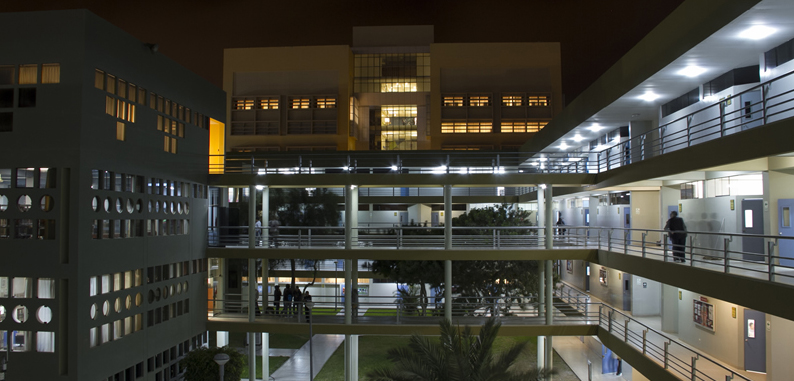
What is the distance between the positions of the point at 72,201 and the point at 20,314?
10.9 ft

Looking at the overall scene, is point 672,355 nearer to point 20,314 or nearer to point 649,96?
point 649,96

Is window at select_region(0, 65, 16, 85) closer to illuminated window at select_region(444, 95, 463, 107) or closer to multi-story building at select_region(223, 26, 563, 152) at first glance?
multi-story building at select_region(223, 26, 563, 152)

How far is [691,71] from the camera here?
50.8 ft

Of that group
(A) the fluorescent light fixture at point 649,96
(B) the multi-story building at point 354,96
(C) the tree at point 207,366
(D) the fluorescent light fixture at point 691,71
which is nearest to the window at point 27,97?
(C) the tree at point 207,366

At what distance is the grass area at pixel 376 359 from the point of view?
24.0 metres

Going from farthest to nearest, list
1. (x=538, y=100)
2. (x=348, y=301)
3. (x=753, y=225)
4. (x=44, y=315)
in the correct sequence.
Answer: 1. (x=538, y=100)
2. (x=348, y=301)
3. (x=753, y=225)
4. (x=44, y=315)

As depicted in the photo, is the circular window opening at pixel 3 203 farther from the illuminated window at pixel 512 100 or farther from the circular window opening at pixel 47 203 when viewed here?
the illuminated window at pixel 512 100

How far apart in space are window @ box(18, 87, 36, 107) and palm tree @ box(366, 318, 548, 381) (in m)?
11.5

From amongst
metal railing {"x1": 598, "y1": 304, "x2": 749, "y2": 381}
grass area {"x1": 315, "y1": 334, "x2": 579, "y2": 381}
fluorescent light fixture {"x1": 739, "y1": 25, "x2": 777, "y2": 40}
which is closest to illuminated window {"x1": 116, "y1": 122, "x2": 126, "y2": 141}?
grass area {"x1": 315, "y1": 334, "x2": 579, "y2": 381}

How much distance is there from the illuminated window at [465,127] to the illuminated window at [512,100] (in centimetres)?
244

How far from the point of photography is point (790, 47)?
42.4 ft

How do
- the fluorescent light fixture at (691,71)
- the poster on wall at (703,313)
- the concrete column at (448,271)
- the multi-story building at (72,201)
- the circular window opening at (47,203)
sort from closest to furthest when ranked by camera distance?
1. the multi-story building at (72,201)
2. the circular window opening at (47,203)
3. the fluorescent light fixture at (691,71)
4. the poster on wall at (703,313)
5. the concrete column at (448,271)

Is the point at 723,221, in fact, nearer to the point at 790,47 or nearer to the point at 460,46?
the point at 790,47

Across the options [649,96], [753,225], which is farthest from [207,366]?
[649,96]
